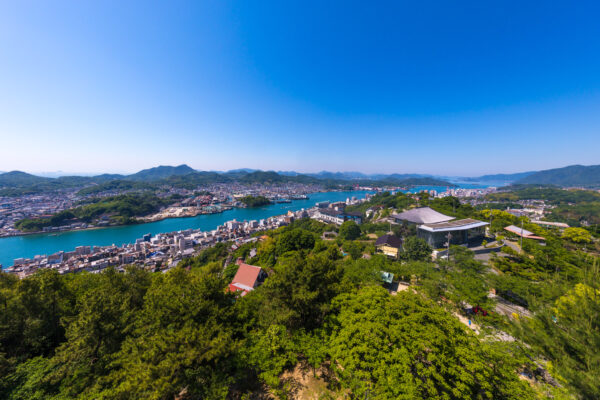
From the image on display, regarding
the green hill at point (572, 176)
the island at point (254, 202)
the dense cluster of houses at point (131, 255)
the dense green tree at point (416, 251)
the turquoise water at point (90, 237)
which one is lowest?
the turquoise water at point (90, 237)

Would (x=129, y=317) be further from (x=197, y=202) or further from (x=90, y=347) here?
(x=197, y=202)

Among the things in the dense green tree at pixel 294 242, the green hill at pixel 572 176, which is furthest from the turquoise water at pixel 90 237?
the green hill at pixel 572 176

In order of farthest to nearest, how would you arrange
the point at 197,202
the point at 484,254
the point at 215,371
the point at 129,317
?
the point at 197,202 → the point at 484,254 → the point at 129,317 → the point at 215,371

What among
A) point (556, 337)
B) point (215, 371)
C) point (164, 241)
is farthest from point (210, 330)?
point (164, 241)

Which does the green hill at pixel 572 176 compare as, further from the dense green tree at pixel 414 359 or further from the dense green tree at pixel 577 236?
the dense green tree at pixel 414 359

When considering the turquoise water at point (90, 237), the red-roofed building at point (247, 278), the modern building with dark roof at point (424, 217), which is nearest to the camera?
the red-roofed building at point (247, 278)

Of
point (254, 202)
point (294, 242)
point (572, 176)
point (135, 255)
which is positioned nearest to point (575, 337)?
point (294, 242)

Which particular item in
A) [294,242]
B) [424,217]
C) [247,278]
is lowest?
[247,278]

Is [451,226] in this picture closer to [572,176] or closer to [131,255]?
[131,255]

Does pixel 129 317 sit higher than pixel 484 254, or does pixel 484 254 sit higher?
pixel 129 317

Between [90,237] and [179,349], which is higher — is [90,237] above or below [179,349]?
below

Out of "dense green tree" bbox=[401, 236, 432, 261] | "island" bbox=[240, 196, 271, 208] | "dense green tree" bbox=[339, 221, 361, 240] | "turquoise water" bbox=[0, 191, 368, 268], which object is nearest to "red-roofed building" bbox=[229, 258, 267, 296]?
"dense green tree" bbox=[401, 236, 432, 261]
